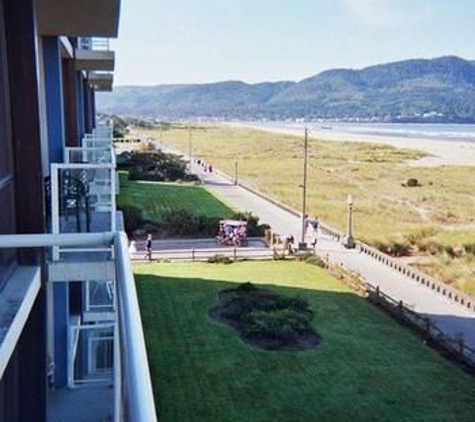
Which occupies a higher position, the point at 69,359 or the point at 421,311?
the point at 69,359

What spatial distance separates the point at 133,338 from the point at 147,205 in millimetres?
40632

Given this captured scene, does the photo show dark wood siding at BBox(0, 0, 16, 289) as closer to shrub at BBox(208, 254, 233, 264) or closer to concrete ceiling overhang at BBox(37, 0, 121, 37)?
concrete ceiling overhang at BBox(37, 0, 121, 37)

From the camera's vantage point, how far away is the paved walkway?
19672 millimetres

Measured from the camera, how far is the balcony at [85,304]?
6.02 feet

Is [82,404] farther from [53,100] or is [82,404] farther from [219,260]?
[219,260]

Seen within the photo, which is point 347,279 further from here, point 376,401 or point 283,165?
point 283,165

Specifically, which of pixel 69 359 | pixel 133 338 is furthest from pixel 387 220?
pixel 133 338

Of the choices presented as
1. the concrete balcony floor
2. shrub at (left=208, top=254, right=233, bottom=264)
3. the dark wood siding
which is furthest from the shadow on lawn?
the dark wood siding

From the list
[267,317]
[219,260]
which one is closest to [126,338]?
[267,317]

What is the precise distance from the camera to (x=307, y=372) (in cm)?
1510

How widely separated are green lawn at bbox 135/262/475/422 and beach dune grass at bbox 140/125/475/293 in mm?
7670

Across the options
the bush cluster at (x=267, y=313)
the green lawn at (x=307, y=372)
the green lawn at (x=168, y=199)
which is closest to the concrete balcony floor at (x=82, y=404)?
the green lawn at (x=307, y=372)

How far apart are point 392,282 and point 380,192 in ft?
116

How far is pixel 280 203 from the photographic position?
146 feet
